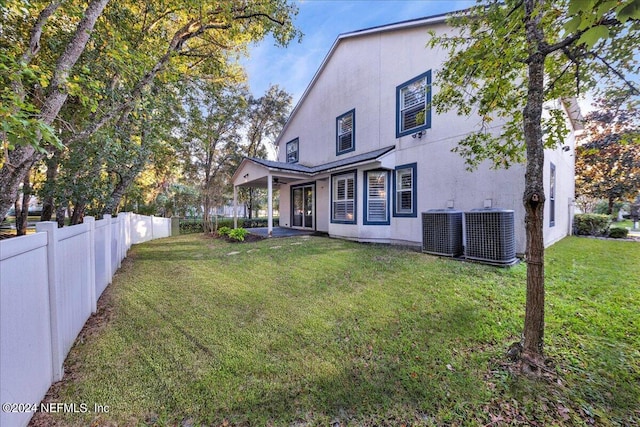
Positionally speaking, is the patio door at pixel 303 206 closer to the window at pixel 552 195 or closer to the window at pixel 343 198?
the window at pixel 343 198

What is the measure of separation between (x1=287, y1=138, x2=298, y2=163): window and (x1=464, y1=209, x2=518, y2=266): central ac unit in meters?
11.1

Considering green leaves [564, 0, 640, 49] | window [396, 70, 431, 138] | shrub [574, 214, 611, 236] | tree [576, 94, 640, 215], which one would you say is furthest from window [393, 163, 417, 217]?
shrub [574, 214, 611, 236]

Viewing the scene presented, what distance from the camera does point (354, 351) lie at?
3.02 m

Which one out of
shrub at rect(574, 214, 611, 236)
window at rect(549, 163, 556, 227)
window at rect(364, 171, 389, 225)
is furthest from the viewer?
Answer: shrub at rect(574, 214, 611, 236)

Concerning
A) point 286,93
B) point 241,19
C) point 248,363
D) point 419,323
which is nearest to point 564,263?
point 419,323

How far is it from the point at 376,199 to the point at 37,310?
8576 millimetres

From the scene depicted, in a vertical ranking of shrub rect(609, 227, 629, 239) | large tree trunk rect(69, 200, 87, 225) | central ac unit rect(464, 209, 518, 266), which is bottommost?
shrub rect(609, 227, 629, 239)

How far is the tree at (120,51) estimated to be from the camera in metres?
4.30

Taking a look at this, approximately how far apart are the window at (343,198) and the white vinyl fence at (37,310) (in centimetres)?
784

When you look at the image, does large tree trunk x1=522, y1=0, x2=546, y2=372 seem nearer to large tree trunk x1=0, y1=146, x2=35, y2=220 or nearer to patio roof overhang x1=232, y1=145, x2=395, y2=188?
patio roof overhang x1=232, y1=145, x2=395, y2=188

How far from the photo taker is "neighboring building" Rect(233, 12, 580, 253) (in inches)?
293

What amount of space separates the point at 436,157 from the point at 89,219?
8.56 meters

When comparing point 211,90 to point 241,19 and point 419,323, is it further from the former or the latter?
point 419,323

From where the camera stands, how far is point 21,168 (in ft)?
14.0
